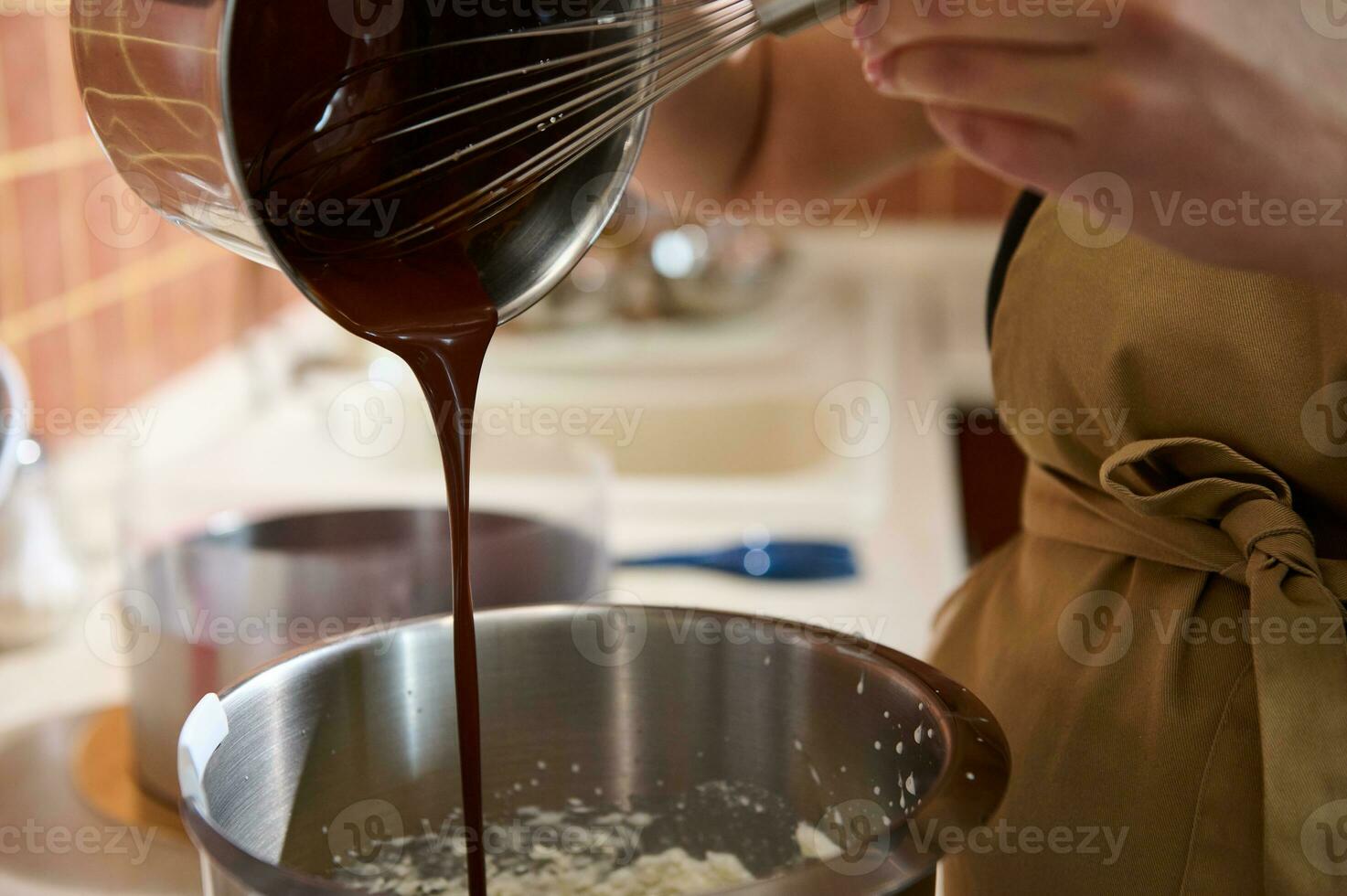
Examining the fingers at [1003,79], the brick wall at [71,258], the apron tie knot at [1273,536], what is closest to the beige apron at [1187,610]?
the apron tie knot at [1273,536]

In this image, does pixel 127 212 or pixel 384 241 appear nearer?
pixel 384 241

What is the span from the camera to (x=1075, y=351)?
43cm

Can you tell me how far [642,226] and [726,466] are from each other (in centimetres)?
49

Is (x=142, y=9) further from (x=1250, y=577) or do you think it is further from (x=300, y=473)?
(x=300, y=473)

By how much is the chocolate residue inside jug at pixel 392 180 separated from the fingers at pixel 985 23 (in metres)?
0.17

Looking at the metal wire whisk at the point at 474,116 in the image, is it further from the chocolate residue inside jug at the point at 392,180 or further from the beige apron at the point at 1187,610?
the beige apron at the point at 1187,610

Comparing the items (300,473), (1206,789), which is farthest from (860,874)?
(300,473)

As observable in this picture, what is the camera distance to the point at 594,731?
18.6 inches

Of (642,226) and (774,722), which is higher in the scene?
(642,226)

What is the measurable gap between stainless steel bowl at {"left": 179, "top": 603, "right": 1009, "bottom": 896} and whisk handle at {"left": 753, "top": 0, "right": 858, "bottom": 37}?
0.17 m

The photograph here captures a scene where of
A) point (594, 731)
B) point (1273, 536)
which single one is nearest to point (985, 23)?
point (1273, 536)

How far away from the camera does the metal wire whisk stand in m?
0.44

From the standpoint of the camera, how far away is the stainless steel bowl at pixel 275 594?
0.62m

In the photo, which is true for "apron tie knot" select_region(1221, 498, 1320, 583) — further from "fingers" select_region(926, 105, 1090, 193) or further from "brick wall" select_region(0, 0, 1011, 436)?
"brick wall" select_region(0, 0, 1011, 436)
